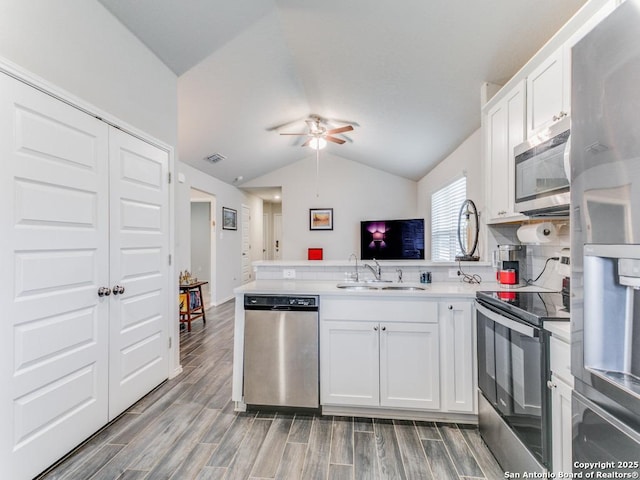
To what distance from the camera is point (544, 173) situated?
1.56 metres

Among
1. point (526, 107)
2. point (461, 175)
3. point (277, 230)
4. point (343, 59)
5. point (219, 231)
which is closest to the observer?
point (526, 107)

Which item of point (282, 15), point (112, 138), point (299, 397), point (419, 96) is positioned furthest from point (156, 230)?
point (419, 96)

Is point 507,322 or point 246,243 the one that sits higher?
point 246,243

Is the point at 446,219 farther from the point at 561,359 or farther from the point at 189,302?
Answer: the point at 189,302

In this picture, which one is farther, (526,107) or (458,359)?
(458,359)

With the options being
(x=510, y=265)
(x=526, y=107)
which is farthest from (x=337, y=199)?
(x=526, y=107)

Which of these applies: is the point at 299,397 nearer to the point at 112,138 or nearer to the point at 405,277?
the point at 405,277

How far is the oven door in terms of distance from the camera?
1.33 m

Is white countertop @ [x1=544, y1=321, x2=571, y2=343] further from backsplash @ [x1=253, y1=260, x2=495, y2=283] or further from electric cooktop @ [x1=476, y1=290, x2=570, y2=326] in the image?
backsplash @ [x1=253, y1=260, x2=495, y2=283]

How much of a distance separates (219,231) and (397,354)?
459 cm

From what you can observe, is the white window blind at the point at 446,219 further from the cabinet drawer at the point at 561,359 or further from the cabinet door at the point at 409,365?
the cabinet drawer at the point at 561,359

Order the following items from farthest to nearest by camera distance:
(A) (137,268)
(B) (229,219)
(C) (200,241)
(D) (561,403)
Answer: (C) (200,241)
(B) (229,219)
(A) (137,268)
(D) (561,403)

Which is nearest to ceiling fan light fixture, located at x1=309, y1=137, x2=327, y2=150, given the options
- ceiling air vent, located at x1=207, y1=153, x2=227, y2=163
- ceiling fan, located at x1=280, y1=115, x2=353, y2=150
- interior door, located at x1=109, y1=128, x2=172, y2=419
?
ceiling fan, located at x1=280, y1=115, x2=353, y2=150

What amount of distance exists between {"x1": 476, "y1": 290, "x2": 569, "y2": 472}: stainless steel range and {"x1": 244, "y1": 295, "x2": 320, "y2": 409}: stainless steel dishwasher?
1.08m
